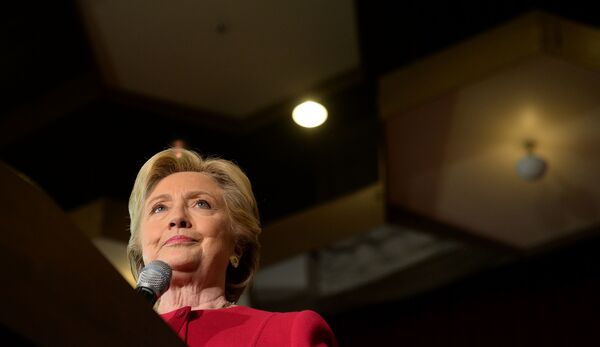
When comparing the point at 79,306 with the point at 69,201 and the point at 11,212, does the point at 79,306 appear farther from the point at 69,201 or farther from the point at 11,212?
the point at 69,201

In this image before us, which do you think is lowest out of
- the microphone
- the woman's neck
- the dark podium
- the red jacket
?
the woman's neck

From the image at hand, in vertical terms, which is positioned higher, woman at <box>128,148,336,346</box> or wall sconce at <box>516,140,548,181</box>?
woman at <box>128,148,336,346</box>

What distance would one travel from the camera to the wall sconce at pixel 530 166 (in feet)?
16.8

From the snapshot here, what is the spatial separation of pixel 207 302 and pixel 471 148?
141 inches

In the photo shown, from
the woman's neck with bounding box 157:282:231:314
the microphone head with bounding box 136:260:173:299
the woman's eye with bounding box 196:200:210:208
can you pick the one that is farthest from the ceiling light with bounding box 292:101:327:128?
the microphone head with bounding box 136:260:173:299

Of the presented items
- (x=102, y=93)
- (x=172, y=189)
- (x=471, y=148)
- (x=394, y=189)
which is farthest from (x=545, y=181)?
(x=172, y=189)

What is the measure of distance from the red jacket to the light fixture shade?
3.61m

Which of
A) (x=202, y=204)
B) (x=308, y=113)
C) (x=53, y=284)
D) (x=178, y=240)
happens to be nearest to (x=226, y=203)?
(x=202, y=204)

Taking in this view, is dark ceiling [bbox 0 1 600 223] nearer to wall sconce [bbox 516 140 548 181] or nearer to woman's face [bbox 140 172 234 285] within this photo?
wall sconce [bbox 516 140 548 181]

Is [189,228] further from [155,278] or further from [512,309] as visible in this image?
[512,309]

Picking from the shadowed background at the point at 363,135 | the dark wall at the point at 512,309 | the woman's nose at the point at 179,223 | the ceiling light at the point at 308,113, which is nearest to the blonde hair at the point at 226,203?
the woman's nose at the point at 179,223

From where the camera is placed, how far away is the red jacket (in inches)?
62.9

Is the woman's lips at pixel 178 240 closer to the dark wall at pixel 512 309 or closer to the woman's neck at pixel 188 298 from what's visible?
the woman's neck at pixel 188 298

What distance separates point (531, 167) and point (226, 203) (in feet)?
11.3
